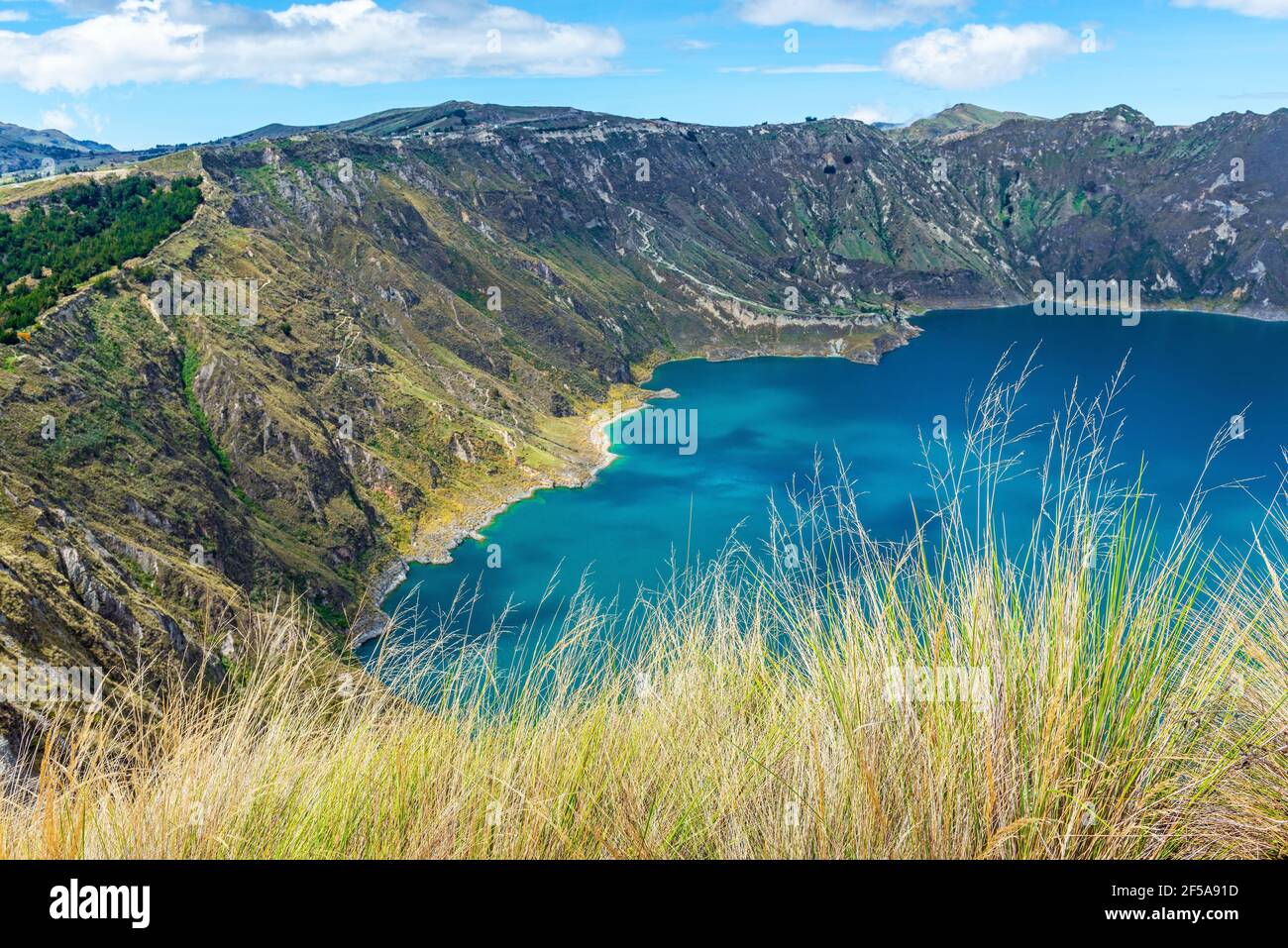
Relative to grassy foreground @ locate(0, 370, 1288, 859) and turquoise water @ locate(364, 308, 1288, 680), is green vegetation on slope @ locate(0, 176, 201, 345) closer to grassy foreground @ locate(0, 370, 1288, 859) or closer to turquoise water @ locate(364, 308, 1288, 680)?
turquoise water @ locate(364, 308, 1288, 680)

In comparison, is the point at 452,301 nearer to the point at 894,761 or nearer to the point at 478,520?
the point at 478,520

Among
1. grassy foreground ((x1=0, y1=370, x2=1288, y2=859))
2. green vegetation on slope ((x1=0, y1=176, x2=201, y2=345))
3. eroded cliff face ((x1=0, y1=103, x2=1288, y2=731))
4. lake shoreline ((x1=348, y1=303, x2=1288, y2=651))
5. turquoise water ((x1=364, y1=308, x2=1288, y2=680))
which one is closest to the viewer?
grassy foreground ((x1=0, y1=370, x2=1288, y2=859))

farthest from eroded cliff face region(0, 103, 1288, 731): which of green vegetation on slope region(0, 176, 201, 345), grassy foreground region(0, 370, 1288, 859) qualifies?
grassy foreground region(0, 370, 1288, 859)

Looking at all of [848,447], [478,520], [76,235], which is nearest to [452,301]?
[76,235]

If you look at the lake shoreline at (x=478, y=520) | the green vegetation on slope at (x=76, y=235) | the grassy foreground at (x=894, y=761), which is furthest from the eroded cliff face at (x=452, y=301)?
the grassy foreground at (x=894, y=761)
